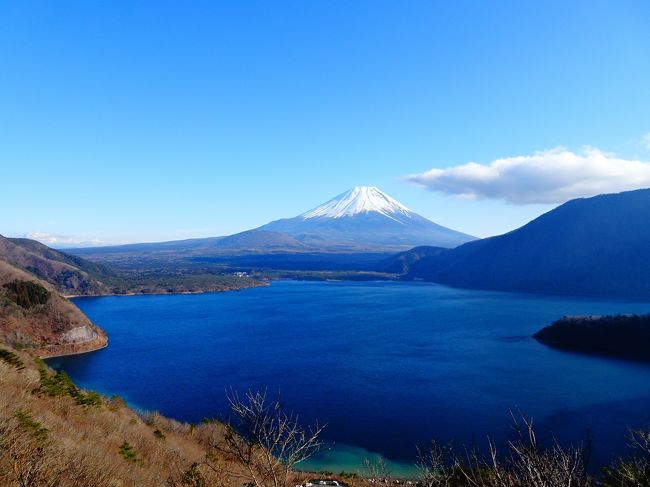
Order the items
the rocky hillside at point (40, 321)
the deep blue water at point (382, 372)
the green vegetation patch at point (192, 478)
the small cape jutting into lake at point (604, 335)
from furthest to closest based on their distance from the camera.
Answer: the small cape jutting into lake at point (604, 335) → the rocky hillside at point (40, 321) → the deep blue water at point (382, 372) → the green vegetation patch at point (192, 478)

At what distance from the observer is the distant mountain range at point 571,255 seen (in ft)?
260

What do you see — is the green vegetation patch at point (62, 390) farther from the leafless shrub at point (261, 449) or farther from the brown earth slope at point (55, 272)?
the brown earth slope at point (55, 272)

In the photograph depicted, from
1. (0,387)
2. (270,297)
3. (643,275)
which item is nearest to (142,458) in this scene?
(0,387)

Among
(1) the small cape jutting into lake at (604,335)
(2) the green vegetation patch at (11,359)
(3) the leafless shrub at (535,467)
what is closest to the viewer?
(3) the leafless shrub at (535,467)

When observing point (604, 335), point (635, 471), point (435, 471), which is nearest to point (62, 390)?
point (435, 471)

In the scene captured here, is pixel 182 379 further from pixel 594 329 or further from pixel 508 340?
pixel 594 329

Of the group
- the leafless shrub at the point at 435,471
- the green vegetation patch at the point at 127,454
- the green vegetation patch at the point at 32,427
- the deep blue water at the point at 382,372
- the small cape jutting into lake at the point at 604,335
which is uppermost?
the green vegetation patch at the point at 32,427

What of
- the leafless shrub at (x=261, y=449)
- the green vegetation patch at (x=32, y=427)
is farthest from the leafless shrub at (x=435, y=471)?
the green vegetation patch at (x=32, y=427)

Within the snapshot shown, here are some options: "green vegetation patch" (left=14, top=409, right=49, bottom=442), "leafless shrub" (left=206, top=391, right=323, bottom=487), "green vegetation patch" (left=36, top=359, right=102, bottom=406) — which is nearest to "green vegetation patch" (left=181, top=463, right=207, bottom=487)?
"leafless shrub" (left=206, top=391, right=323, bottom=487)

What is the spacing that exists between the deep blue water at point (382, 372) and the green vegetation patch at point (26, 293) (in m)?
6.63

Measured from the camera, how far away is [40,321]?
3684 cm

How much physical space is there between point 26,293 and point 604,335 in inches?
1884

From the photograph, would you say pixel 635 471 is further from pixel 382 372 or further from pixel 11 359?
pixel 382 372

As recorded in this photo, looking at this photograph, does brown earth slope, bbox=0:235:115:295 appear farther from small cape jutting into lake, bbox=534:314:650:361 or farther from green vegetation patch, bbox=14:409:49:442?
green vegetation patch, bbox=14:409:49:442
